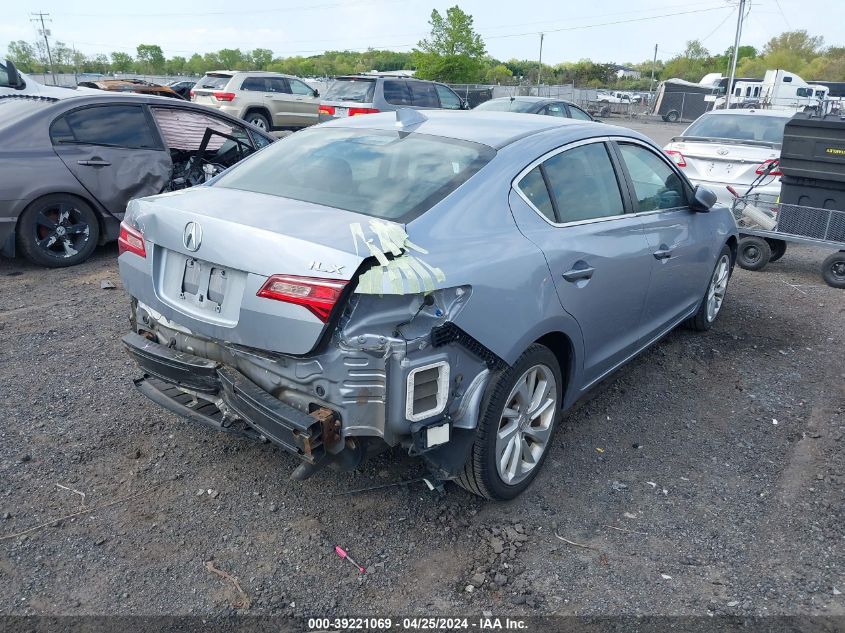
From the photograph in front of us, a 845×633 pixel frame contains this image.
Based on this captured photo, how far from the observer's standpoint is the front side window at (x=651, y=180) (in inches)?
165

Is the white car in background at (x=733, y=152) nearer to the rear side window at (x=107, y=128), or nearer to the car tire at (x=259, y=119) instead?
the rear side window at (x=107, y=128)

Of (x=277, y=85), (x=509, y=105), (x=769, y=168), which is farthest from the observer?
(x=277, y=85)

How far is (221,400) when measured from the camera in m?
3.07

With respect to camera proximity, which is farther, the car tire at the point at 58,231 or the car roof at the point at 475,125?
the car tire at the point at 58,231

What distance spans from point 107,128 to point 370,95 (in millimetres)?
9022

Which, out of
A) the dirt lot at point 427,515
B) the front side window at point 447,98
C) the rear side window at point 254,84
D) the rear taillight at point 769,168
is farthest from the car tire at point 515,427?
the rear side window at point 254,84

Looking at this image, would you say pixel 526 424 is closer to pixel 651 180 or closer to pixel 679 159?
pixel 651 180

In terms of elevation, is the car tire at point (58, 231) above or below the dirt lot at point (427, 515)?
above

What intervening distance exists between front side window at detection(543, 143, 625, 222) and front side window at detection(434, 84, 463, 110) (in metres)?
13.9

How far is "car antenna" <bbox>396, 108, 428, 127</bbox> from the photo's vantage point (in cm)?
381

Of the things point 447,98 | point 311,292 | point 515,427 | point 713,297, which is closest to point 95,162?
point 311,292

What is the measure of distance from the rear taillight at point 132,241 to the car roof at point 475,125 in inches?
53.1

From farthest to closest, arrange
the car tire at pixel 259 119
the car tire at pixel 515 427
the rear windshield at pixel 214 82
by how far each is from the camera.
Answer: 1. the rear windshield at pixel 214 82
2. the car tire at pixel 259 119
3. the car tire at pixel 515 427

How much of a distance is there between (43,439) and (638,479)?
3179mm
